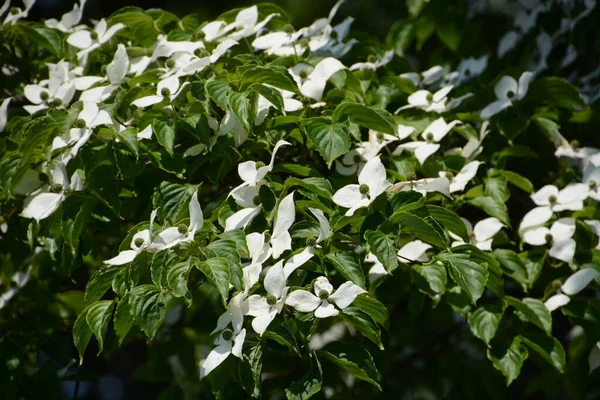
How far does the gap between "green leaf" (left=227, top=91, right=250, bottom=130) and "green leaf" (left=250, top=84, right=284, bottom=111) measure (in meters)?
0.02

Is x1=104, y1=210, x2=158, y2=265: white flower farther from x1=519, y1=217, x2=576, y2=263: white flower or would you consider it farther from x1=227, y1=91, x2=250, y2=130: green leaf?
x1=519, y1=217, x2=576, y2=263: white flower

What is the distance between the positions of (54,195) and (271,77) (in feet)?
1.42

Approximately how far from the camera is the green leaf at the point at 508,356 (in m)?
1.47

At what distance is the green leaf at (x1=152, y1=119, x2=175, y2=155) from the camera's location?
1388 millimetres

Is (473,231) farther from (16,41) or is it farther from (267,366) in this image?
(16,41)

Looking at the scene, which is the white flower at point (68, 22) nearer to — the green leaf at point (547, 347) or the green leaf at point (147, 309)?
the green leaf at point (147, 309)

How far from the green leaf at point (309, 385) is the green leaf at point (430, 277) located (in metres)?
0.27

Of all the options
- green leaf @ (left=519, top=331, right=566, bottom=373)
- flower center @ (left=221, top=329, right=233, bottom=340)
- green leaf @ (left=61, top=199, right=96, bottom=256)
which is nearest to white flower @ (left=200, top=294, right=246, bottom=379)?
flower center @ (left=221, top=329, right=233, bottom=340)

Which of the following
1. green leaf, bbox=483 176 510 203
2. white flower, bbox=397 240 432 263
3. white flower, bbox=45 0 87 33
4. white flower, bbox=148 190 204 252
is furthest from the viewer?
white flower, bbox=45 0 87 33

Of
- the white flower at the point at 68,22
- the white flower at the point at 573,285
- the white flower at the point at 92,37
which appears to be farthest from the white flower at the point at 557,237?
the white flower at the point at 68,22

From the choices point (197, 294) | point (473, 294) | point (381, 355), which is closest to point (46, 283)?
point (197, 294)

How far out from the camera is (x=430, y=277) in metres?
1.42

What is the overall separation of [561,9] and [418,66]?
1.34 m

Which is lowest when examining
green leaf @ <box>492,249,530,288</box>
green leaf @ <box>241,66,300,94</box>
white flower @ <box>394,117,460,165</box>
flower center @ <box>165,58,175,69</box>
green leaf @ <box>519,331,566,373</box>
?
green leaf @ <box>519,331,566,373</box>
